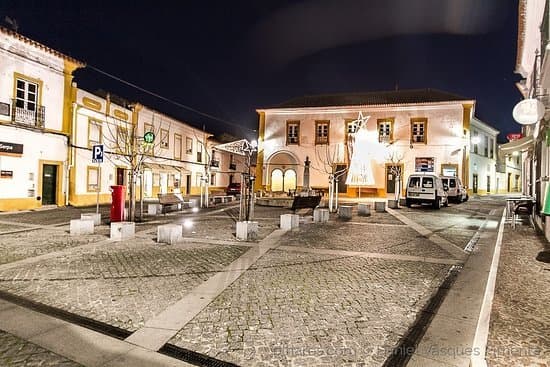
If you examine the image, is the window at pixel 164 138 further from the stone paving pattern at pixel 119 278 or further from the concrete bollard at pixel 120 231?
the stone paving pattern at pixel 119 278

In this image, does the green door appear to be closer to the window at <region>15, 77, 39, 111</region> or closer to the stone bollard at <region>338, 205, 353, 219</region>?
the window at <region>15, 77, 39, 111</region>

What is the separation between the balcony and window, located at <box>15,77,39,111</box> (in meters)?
0.18

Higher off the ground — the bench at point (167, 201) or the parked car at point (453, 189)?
the parked car at point (453, 189)

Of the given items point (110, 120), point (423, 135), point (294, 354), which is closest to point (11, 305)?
point (294, 354)

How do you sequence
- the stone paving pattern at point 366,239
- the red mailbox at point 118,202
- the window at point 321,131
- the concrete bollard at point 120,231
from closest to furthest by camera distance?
1. the stone paving pattern at point 366,239
2. the concrete bollard at point 120,231
3. the red mailbox at point 118,202
4. the window at point 321,131

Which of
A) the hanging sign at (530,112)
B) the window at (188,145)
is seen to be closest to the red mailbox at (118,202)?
the hanging sign at (530,112)

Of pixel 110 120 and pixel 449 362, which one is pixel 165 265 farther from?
pixel 110 120

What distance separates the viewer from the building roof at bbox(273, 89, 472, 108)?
30.6 meters

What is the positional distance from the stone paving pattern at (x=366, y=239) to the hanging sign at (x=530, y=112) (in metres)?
3.68

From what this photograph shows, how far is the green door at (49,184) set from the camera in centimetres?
1739

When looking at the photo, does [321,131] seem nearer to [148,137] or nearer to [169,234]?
[148,137]

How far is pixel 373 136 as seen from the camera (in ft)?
99.0

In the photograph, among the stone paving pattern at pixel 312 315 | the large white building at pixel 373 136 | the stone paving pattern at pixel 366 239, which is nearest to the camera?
the stone paving pattern at pixel 312 315

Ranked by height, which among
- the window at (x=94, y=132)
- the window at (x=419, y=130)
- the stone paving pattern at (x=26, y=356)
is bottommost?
the stone paving pattern at (x=26, y=356)
